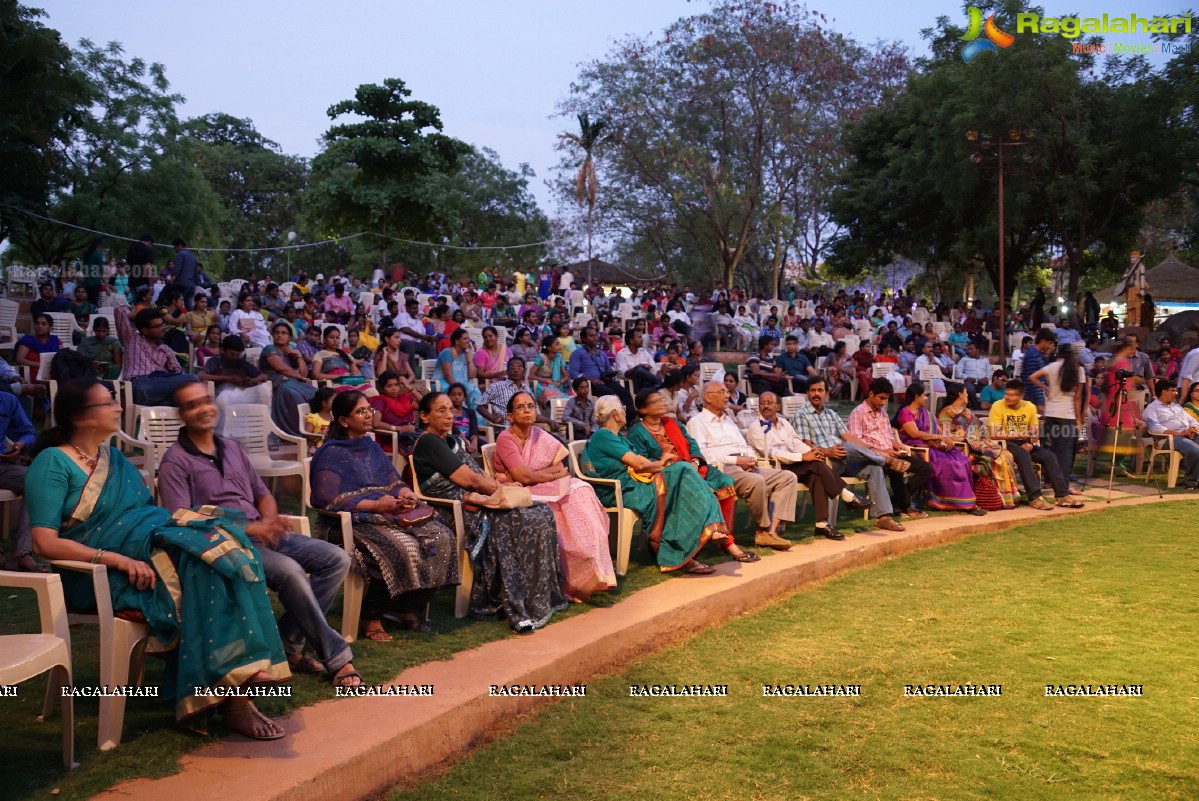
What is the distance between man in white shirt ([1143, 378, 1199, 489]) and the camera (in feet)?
33.9

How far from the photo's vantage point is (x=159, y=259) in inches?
1019

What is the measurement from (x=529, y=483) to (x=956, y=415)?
4.83m

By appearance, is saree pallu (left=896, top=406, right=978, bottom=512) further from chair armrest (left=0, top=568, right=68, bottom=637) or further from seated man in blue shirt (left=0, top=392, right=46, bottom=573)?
chair armrest (left=0, top=568, right=68, bottom=637)

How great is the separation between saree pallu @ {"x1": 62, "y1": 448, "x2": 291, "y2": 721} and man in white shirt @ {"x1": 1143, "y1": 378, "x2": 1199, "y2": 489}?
9.79 m

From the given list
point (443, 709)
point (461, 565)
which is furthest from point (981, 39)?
point (443, 709)

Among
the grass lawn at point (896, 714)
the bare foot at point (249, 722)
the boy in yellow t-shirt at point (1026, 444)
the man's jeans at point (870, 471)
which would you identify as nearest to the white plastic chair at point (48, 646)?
the bare foot at point (249, 722)

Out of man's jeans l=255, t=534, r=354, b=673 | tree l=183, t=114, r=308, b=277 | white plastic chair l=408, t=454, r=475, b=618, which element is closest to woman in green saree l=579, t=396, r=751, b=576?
white plastic chair l=408, t=454, r=475, b=618

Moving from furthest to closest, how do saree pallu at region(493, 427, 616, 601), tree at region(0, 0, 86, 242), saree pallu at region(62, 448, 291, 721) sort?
tree at region(0, 0, 86, 242) → saree pallu at region(493, 427, 616, 601) → saree pallu at region(62, 448, 291, 721)

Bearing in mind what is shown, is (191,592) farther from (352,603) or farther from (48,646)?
(352,603)

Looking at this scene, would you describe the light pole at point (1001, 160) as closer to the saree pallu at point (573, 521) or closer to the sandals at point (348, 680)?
the saree pallu at point (573, 521)

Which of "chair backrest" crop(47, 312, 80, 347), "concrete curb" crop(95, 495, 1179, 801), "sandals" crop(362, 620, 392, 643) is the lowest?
"concrete curb" crop(95, 495, 1179, 801)

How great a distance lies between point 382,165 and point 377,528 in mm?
22993

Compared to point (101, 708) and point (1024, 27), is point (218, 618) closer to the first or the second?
point (101, 708)

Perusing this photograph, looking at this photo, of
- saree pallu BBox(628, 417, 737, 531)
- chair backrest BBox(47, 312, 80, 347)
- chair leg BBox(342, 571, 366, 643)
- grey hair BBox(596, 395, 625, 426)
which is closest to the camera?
chair leg BBox(342, 571, 366, 643)
